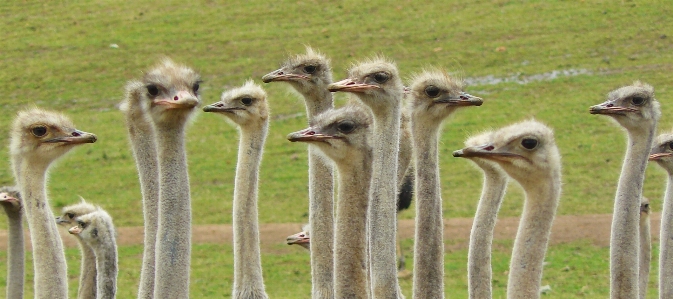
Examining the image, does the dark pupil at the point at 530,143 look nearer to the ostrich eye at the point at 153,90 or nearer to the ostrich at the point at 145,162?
the ostrich eye at the point at 153,90

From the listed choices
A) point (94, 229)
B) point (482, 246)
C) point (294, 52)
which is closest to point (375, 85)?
point (482, 246)

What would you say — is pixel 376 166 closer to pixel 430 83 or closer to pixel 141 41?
pixel 430 83

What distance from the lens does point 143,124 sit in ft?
23.7

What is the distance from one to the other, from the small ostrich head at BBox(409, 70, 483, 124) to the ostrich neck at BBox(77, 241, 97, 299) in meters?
2.71

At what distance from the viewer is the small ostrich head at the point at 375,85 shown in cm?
686

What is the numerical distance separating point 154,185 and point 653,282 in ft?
28.1

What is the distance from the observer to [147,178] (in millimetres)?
7102

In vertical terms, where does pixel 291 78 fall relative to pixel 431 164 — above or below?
above

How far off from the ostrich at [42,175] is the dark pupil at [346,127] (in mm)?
1591

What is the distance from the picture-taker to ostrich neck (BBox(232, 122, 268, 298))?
299 inches

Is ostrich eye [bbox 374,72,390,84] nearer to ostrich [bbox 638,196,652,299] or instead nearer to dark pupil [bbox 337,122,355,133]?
dark pupil [bbox 337,122,355,133]

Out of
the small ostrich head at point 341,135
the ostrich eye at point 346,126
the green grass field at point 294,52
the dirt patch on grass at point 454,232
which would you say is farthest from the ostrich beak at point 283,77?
the dirt patch on grass at point 454,232

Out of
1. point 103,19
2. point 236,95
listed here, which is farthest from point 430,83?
point 103,19

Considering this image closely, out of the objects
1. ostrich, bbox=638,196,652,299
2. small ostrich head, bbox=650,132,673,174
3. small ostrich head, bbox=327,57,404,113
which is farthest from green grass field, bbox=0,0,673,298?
small ostrich head, bbox=327,57,404,113
